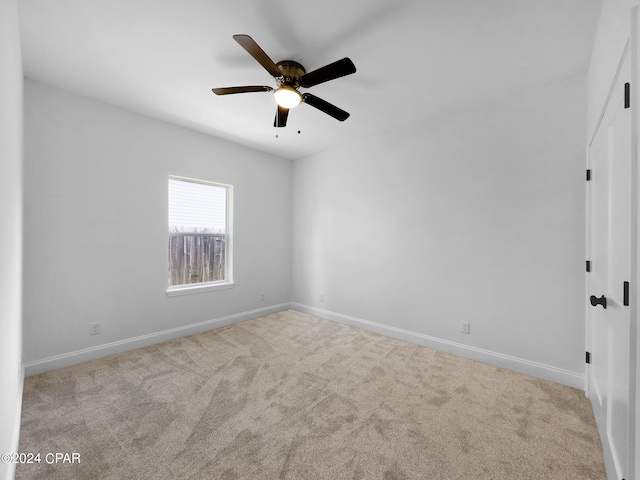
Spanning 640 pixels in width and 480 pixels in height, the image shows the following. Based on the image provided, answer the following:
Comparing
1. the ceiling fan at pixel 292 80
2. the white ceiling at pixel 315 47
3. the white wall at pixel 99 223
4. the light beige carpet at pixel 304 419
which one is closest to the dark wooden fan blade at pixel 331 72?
the ceiling fan at pixel 292 80

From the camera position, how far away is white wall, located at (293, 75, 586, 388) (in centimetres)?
241

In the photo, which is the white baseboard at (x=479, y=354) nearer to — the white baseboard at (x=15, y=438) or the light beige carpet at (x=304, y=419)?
the light beige carpet at (x=304, y=419)

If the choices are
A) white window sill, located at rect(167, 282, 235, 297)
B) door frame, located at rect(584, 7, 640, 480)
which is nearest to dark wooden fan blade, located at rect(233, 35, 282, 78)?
door frame, located at rect(584, 7, 640, 480)

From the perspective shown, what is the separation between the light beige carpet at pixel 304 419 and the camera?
152 centimetres

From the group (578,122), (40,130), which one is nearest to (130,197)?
(40,130)

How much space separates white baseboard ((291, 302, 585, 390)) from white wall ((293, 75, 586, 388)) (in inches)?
0.4

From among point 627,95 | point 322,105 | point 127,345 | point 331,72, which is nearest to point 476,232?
point 627,95

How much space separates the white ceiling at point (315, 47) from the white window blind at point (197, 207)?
101 centimetres

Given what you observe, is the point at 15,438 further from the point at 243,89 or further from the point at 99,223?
the point at 243,89

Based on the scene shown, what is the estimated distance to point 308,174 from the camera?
462 cm

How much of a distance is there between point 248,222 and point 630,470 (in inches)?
162

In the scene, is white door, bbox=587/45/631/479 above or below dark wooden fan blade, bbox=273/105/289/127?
below

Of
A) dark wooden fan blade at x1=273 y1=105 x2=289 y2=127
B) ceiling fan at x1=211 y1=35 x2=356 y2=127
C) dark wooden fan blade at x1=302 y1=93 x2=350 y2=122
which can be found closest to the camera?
ceiling fan at x1=211 y1=35 x2=356 y2=127

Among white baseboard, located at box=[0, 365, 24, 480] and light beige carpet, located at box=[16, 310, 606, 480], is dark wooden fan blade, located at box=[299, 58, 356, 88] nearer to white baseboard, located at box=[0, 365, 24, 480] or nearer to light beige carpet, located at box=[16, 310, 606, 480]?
light beige carpet, located at box=[16, 310, 606, 480]
